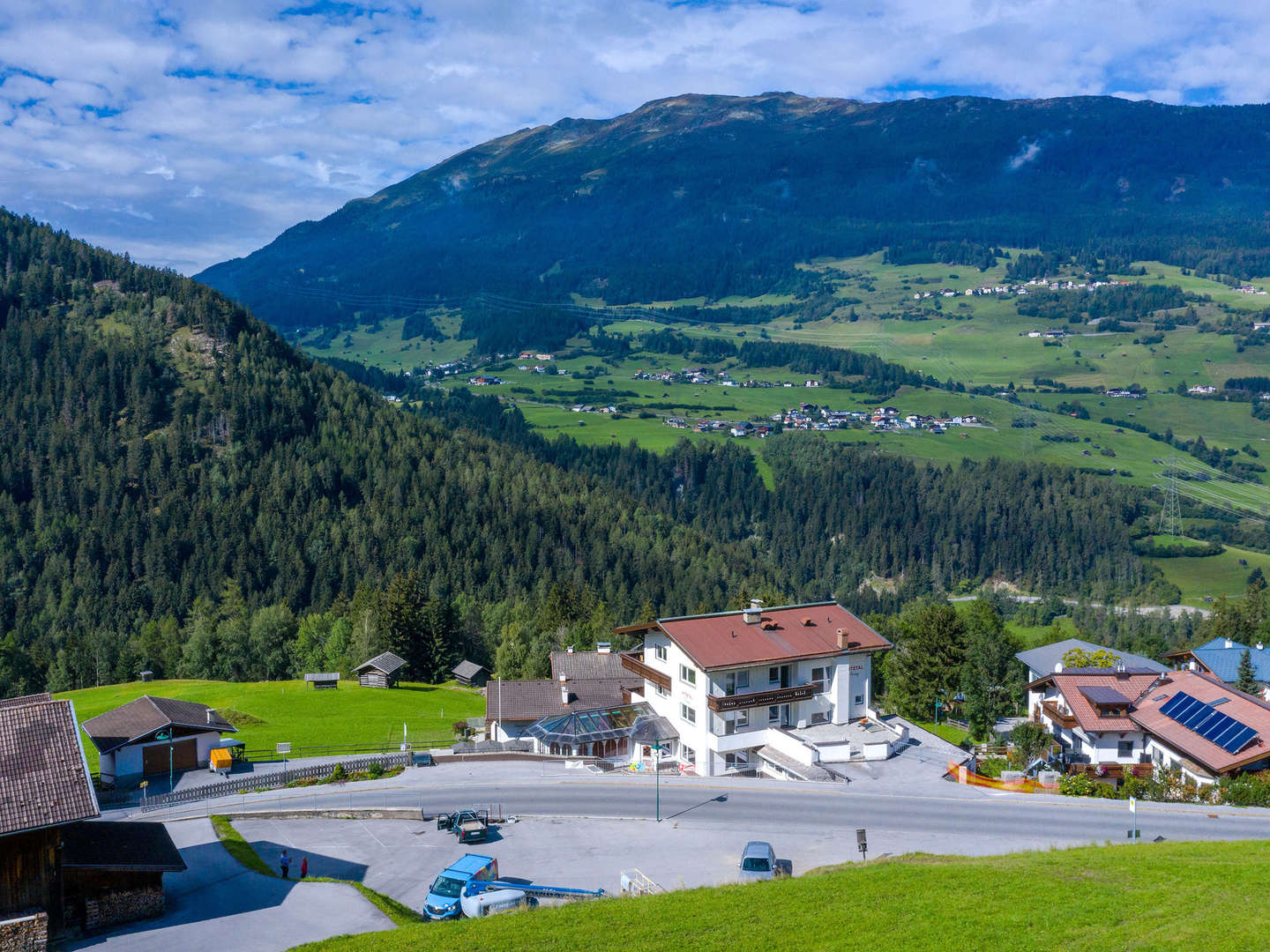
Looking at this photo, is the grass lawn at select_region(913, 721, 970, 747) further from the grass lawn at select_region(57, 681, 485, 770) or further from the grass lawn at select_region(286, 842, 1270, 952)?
the grass lawn at select_region(286, 842, 1270, 952)

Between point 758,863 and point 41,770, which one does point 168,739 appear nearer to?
point 41,770

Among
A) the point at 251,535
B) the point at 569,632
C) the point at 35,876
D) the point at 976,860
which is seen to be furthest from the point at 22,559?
the point at 976,860

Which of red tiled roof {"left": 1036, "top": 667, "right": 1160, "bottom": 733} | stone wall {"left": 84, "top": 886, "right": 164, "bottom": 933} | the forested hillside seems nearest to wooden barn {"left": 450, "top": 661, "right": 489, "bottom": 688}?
the forested hillside

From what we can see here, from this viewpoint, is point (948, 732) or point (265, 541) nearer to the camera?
point (948, 732)

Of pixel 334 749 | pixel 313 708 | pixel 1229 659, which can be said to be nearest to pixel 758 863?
pixel 334 749

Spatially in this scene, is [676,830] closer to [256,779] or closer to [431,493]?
[256,779]

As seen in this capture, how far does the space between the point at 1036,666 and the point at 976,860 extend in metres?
57.3

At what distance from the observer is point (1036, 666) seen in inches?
3666

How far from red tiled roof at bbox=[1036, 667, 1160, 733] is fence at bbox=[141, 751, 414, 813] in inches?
1846

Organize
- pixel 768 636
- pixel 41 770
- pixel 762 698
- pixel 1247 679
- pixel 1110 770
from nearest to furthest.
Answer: pixel 41 770, pixel 1110 770, pixel 762 698, pixel 768 636, pixel 1247 679

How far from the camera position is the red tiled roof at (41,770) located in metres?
36.2

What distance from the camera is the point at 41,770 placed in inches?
1481

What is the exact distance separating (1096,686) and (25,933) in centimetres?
6851

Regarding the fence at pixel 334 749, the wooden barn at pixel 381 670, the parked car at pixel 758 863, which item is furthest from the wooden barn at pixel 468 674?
the parked car at pixel 758 863
